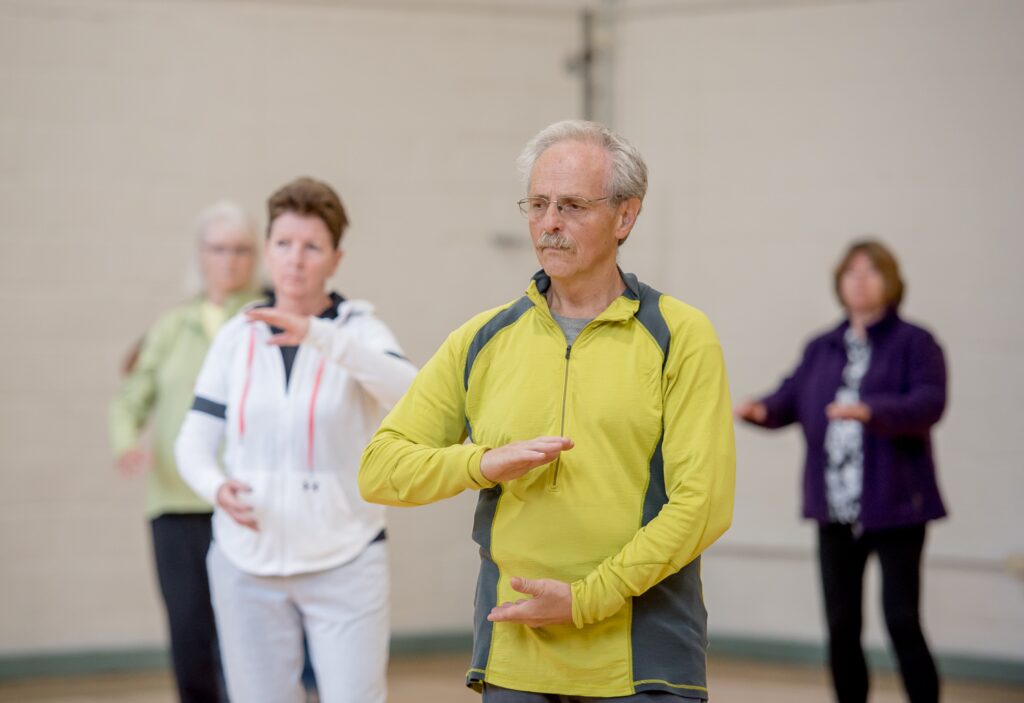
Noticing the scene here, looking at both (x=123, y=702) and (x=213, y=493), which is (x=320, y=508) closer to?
(x=213, y=493)

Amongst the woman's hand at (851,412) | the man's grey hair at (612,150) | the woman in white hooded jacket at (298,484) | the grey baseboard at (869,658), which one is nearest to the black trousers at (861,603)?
the woman's hand at (851,412)

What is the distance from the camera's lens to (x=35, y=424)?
17.3 feet

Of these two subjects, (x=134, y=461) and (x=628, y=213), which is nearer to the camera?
(x=628, y=213)

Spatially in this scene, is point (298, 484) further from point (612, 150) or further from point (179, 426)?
point (179, 426)

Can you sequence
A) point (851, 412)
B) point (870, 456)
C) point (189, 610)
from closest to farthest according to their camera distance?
point (189, 610), point (851, 412), point (870, 456)

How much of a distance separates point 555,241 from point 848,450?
7.68 ft

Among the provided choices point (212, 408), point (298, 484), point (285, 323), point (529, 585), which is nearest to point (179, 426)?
point (212, 408)

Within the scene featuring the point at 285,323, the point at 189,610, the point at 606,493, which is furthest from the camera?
the point at 189,610

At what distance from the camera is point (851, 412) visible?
3.90 meters

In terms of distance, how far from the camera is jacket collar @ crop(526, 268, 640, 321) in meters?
2.13

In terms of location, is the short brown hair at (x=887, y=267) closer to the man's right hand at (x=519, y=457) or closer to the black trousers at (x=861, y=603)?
the black trousers at (x=861, y=603)

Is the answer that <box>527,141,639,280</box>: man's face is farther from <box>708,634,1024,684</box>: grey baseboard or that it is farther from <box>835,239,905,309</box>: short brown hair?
<box>708,634,1024,684</box>: grey baseboard

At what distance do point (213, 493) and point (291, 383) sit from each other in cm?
29

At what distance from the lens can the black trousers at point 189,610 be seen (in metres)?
3.72
